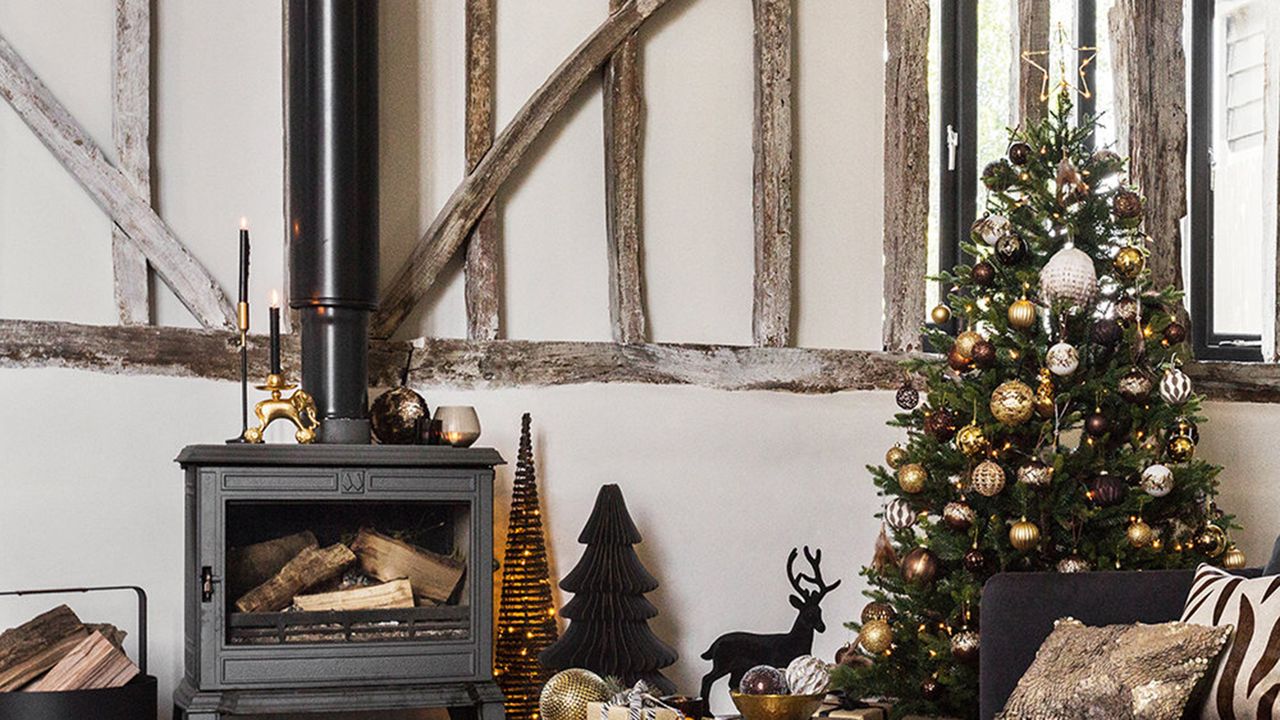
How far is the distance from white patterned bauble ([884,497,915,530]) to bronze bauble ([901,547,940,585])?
0.10 m

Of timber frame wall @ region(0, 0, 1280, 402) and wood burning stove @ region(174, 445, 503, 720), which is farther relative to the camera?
timber frame wall @ region(0, 0, 1280, 402)

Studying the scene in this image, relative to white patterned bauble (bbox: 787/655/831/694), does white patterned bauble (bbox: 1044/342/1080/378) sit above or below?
above

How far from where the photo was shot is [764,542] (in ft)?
15.5

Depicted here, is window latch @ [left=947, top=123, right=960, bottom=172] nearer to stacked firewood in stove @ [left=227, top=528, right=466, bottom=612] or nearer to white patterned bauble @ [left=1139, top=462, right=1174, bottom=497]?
white patterned bauble @ [left=1139, top=462, right=1174, bottom=497]

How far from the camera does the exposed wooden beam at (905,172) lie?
16.2 ft

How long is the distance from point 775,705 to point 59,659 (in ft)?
5.70

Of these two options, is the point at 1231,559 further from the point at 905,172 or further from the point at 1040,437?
the point at 905,172

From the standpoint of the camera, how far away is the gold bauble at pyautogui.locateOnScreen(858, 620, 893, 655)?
391cm

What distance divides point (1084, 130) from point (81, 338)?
2.86 meters

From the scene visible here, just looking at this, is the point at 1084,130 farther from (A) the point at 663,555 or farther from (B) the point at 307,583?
(B) the point at 307,583

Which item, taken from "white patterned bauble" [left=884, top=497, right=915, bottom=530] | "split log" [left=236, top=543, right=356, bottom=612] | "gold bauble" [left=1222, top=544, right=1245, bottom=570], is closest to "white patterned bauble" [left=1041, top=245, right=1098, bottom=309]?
"white patterned bauble" [left=884, top=497, right=915, bottom=530]

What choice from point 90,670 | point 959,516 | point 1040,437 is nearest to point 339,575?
point 90,670

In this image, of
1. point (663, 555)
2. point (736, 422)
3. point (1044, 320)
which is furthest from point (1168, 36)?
point (663, 555)

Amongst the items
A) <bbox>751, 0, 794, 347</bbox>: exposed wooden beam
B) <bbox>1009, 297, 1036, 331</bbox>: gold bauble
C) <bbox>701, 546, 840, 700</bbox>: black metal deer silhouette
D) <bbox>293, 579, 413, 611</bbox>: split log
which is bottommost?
<bbox>701, 546, 840, 700</bbox>: black metal deer silhouette
